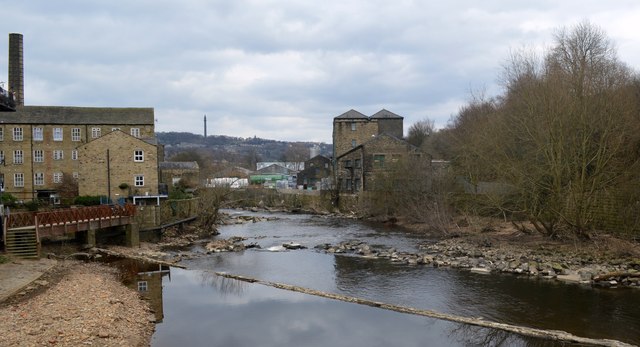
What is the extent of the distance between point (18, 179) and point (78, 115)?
7559 millimetres

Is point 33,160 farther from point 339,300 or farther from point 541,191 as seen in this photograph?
point 541,191

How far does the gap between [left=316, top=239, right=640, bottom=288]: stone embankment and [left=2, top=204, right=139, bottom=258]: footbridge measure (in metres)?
11.9

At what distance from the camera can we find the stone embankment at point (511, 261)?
65.3ft

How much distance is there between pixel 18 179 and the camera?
147 ft

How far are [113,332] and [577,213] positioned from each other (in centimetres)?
2205

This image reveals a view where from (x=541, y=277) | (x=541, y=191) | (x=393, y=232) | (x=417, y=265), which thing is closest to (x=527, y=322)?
(x=541, y=277)

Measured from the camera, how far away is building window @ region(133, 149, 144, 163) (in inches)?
1457

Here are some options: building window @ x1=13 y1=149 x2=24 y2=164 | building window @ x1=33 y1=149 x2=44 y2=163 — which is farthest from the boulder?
building window @ x1=13 y1=149 x2=24 y2=164

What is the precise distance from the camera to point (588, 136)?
25031 mm

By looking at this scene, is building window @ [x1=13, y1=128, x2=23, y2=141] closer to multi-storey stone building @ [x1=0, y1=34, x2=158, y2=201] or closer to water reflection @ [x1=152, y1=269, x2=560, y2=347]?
multi-storey stone building @ [x1=0, y1=34, x2=158, y2=201]

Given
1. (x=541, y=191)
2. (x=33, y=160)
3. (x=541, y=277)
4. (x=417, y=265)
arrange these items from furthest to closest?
(x=33, y=160)
(x=541, y=191)
(x=417, y=265)
(x=541, y=277)

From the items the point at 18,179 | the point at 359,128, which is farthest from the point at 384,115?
the point at 18,179

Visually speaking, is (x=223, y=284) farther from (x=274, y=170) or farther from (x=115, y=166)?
(x=274, y=170)

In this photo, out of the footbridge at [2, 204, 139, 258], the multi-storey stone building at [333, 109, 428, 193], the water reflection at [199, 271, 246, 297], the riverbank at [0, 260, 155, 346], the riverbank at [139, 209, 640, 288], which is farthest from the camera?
the multi-storey stone building at [333, 109, 428, 193]
